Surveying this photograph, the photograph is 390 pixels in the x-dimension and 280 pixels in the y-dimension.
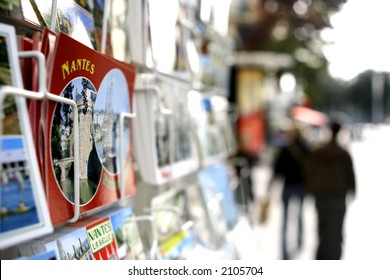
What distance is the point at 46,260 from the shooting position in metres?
1.12

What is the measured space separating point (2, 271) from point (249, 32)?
35.5 feet

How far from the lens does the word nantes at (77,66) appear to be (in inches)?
45.6

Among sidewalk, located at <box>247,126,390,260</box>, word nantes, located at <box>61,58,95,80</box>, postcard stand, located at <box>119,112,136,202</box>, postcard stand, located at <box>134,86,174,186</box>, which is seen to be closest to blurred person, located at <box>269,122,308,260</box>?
sidewalk, located at <box>247,126,390,260</box>

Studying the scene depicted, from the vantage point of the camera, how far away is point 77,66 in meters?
1.20

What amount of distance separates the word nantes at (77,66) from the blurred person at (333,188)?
3.60m

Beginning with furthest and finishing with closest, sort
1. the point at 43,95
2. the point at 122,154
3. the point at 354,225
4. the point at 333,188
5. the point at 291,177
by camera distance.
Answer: the point at 354,225
the point at 291,177
the point at 333,188
the point at 122,154
the point at 43,95

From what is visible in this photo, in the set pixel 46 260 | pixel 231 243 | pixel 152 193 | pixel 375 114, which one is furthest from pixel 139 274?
pixel 375 114

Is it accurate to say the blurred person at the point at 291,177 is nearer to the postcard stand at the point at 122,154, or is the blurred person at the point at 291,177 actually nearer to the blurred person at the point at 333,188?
the blurred person at the point at 333,188

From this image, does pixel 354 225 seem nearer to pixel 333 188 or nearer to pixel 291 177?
pixel 291 177

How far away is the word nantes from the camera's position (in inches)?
45.6

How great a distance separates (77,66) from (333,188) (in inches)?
146

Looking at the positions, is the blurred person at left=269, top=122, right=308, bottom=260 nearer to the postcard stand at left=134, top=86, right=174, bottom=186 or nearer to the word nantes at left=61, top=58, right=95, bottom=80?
the postcard stand at left=134, top=86, right=174, bottom=186

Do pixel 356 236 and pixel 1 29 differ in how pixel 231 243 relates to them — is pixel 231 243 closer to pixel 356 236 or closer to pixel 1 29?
pixel 1 29

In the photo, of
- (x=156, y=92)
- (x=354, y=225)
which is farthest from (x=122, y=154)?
(x=354, y=225)
